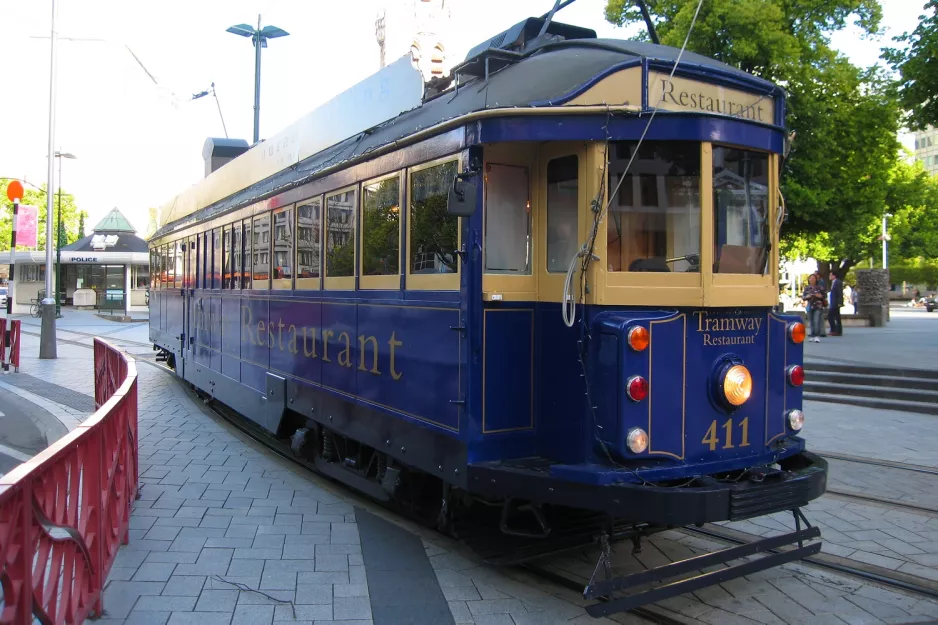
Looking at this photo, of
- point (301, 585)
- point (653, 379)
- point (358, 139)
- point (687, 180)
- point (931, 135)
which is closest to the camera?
point (653, 379)

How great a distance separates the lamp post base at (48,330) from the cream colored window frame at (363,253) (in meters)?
13.0

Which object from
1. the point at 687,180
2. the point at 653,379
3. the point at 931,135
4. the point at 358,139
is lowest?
the point at 653,379

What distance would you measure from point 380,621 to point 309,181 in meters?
3.98

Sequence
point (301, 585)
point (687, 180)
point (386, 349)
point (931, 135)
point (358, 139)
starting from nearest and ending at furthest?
1. point (687, 180)
2. point (301, 585)
3. point (386, 349)
4. point (358, 139)
5. point (931, 135)

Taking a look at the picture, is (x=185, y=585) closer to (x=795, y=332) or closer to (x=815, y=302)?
(x=795, y=332)

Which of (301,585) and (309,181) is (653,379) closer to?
(301,585)

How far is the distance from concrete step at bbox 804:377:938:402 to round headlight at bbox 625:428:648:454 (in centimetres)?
837

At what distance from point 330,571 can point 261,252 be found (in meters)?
4.11

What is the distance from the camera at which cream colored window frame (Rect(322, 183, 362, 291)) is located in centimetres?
584

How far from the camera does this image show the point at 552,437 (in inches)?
177

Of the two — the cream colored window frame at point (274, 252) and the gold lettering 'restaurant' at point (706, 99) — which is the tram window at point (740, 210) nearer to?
the gold lettering 'restaurant' at point (706, 99)

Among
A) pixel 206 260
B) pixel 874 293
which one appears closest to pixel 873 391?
pixel 206 260

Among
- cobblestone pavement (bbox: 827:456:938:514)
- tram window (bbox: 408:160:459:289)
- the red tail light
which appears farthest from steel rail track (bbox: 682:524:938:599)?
tram window (bbox: 408:160:459:289)

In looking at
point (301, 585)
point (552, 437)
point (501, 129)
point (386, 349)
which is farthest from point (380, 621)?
point (501, 129)
